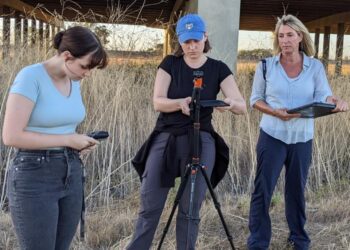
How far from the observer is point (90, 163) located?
459 cm

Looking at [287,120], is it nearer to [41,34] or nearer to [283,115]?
[283,115]

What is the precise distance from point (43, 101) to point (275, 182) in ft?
6.14

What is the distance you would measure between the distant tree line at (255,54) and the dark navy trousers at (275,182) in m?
3.03

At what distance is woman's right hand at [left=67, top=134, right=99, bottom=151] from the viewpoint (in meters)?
2.04

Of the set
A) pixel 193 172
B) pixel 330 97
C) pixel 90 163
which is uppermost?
pixel 330 97

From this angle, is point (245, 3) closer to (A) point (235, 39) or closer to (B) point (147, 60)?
(A) point (235, 39)

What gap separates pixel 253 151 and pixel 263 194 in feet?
5.15

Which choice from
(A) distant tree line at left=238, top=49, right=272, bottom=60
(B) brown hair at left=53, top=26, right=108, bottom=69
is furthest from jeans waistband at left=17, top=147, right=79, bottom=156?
(A) distant tree line at left=238, top=49, right=272, bottom=60

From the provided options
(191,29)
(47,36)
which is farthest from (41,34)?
(191,29)

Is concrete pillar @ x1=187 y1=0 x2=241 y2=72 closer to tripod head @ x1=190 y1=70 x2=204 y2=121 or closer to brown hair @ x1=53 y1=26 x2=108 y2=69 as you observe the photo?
tripod head @ x1=190 y1=70 x2=204 y2=121

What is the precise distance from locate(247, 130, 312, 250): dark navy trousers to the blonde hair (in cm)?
61

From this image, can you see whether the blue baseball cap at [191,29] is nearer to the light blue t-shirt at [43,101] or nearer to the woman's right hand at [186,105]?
the woman's right hand at [186,105]

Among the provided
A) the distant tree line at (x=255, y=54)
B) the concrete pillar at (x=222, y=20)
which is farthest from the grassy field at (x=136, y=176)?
the concrete pillar at (x=222, y=20)

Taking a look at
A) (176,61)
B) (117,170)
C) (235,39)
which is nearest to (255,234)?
(176,61)
